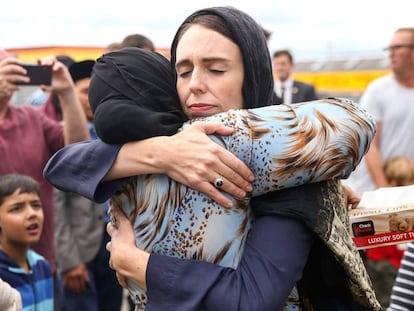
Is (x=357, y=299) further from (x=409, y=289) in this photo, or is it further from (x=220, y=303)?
(x=409, y=289)

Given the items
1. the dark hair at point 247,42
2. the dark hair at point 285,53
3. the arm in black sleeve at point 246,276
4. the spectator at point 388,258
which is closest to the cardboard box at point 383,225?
the arm in black sleeve at point 246,276

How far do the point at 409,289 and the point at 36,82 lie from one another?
84.6 inches

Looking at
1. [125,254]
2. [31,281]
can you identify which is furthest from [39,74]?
[125,254]

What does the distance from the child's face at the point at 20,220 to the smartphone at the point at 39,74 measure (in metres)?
0.58

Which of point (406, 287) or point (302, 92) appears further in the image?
point (302, 92)

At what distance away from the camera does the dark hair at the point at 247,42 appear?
1.58 meters

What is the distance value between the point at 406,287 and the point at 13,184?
2.01m

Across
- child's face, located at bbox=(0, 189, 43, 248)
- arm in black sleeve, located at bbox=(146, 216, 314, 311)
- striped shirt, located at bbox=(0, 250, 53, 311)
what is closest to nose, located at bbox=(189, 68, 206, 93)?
arm in black sleeve, located at bbox=(146, 216, 314, 311)

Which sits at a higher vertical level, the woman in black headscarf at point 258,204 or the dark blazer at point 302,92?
the woman in black headscarf at point 258,204

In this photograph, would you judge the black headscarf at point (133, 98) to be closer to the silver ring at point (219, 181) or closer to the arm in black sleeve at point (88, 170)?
the arm in black sleeve at point (88, 170)

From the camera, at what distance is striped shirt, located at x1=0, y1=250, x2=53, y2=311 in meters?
3.20

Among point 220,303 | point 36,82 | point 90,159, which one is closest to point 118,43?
point 36,82

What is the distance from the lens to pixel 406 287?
2.46 metres

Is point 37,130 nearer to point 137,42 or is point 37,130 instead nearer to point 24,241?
point 24,241
